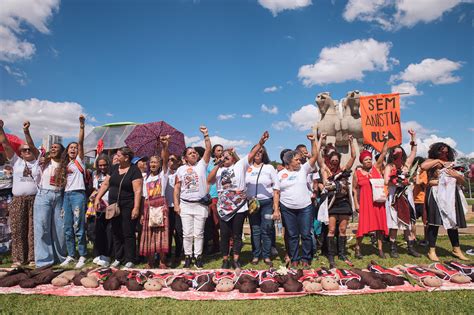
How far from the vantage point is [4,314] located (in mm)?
3273

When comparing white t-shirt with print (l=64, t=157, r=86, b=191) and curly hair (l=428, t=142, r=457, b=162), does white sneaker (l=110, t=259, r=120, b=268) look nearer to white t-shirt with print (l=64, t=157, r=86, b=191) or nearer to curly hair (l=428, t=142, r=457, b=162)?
white t-shirt with print (l=64, t=157, r=86, b=191)

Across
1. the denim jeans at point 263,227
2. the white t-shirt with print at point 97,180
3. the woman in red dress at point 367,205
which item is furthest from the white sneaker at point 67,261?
the woman in red dress at point 367,205

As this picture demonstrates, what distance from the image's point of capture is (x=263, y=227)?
5.53 m

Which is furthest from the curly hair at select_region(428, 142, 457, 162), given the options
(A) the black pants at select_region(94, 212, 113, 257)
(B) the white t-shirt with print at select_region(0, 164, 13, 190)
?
(B) the white t-shirt with print at select_region(0, 164, 13, 190)

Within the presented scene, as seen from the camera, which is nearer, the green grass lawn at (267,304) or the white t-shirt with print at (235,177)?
the green grass lawn at (267,304)

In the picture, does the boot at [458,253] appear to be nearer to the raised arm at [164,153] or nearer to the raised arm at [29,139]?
the raised arm at [164,153]

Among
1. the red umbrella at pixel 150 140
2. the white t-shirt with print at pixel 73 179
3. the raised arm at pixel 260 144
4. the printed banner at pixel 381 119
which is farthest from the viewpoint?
the printed banner at pixel 381 119

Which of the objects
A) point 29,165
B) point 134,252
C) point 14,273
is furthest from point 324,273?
point 29,165

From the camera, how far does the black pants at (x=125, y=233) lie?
17.8ft

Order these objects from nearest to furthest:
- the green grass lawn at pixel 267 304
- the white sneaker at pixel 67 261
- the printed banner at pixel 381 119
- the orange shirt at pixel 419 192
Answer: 1. the green grass lawn at pixel 267 304
2. the white sneaker at pixel 67 261
3. the orange shirt at pixel 419 192
4. the printed banner at pixel 381 119

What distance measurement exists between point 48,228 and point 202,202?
113 inches

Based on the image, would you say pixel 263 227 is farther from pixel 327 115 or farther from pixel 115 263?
pixel 327 115

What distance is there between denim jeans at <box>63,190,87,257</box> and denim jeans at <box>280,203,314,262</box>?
12.4 feet

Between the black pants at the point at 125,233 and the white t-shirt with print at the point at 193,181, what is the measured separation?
0.97 m
